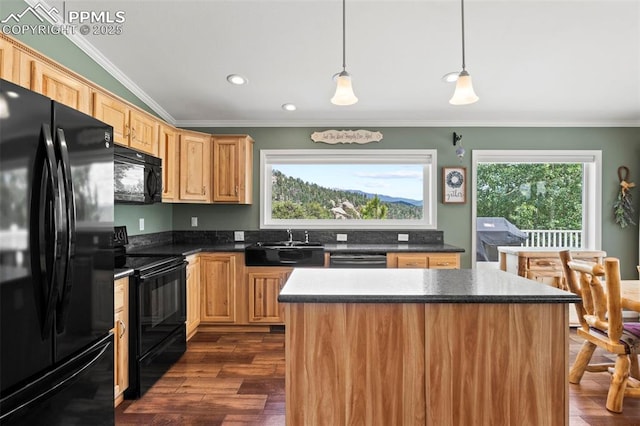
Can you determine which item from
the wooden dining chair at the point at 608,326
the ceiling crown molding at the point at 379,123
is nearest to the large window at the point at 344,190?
the ceiling crown molding at the point at 379,123

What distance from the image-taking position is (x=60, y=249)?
1.33 meters

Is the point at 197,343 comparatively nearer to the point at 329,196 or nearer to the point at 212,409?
the point at 212,409

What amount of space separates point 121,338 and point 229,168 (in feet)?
7.06

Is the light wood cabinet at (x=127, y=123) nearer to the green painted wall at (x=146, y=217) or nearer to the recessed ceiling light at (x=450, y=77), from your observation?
the green painted wall at (x=146, y=217)

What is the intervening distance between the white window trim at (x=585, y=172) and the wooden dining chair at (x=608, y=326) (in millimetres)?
1655

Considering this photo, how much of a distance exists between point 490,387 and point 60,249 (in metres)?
1.91

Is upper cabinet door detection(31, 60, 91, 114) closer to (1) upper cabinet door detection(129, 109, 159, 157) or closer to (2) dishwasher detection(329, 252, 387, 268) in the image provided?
(1) upper cabinet door detection(129, 109, 159, 157)

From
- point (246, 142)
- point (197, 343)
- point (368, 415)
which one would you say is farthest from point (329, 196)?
point (368, 415)

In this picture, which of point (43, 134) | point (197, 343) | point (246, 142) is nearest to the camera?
point (43, 134)

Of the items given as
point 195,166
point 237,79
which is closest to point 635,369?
point 237,79

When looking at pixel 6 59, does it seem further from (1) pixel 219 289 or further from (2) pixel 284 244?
(2) pixel 284 244

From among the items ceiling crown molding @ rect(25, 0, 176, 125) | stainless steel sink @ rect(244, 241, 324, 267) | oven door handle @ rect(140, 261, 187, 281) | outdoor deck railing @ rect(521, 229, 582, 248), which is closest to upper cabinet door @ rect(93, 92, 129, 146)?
ceiling crown molding @ rect(25, 0, 176, 125)

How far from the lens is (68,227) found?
4.54 ft

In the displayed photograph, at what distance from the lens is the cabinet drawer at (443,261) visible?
348 centimetres
